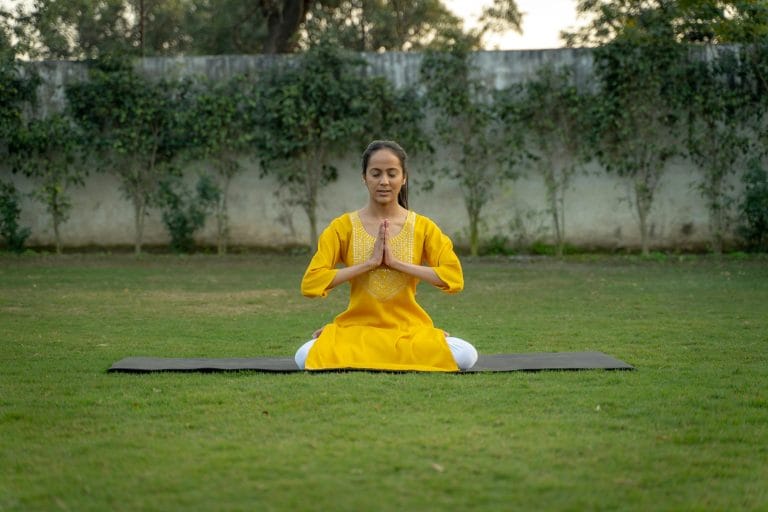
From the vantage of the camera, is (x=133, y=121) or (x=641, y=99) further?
(x=133, y=121)

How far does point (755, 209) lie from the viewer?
1422cm

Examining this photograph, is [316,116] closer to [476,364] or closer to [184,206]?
[184,206]

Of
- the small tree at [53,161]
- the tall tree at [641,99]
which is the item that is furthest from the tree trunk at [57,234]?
the tall tree at [641,99]

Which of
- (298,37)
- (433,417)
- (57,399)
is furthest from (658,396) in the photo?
(298,37)

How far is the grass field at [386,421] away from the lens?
346 centimetres

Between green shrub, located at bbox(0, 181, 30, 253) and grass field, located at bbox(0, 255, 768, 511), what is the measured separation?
21.6 feet

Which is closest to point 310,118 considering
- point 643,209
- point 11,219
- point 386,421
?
point 11,219

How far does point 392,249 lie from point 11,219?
34.6 feet

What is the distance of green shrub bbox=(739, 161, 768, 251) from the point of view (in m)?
14.1

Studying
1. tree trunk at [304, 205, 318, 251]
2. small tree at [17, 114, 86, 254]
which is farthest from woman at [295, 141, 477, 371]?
small tree at [17, 114, 86, 254]

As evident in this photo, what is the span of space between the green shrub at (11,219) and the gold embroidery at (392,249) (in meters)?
10.3

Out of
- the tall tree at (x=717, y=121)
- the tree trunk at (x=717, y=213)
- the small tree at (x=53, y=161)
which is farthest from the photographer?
the small tree at (x=53, y=161)

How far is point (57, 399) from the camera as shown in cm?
508

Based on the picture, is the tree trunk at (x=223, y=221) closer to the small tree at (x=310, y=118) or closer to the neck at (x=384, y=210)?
the small tree at (x=310, y=118)
